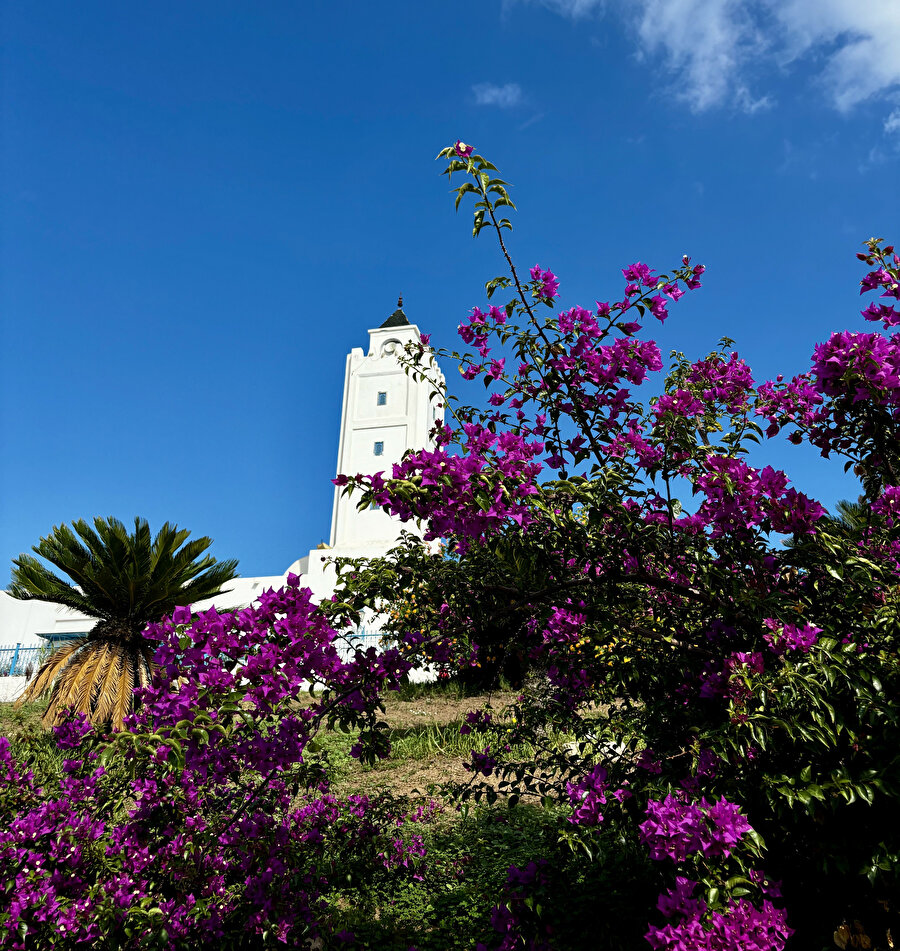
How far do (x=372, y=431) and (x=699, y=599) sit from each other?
2237cm

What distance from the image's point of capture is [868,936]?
197cm

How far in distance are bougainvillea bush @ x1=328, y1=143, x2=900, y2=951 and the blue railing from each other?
59.6 ft

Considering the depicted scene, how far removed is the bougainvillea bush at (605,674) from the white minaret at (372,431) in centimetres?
1854

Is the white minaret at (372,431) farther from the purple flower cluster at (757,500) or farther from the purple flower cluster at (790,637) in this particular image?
the purple flower cluster at (790,637)

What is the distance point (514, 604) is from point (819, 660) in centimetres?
101

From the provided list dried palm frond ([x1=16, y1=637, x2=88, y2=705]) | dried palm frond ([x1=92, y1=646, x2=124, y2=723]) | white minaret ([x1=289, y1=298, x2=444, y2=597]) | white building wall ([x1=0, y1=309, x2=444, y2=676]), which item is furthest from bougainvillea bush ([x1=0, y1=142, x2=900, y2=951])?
white building wall ([x1=0, y1=309, x2=444, y2=676])

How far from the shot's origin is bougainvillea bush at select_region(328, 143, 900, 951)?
75.2 inches

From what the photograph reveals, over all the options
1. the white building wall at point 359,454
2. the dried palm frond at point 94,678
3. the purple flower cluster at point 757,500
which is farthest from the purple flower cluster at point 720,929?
the white building wall at point 359,454

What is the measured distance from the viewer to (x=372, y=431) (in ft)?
79.8

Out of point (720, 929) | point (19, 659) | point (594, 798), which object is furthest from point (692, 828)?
point (19, 659)

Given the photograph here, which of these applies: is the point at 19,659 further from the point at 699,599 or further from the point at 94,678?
the point at 699,599

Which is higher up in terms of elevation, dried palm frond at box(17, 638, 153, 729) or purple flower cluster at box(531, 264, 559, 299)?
dried palm frond at box(17, 638, 153, 729)

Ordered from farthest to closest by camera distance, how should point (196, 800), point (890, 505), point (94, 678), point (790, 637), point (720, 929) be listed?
1. point (94, 678)
2. point (196, 800)
3. point (890, 505)
4. point (790, 637)
5. point (720, 929)

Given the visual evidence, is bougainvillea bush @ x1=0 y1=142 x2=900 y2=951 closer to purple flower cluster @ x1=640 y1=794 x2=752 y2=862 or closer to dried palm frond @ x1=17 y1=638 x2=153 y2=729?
purple flower cluster @ x1=640 y1=794 x2=752 y2=862
